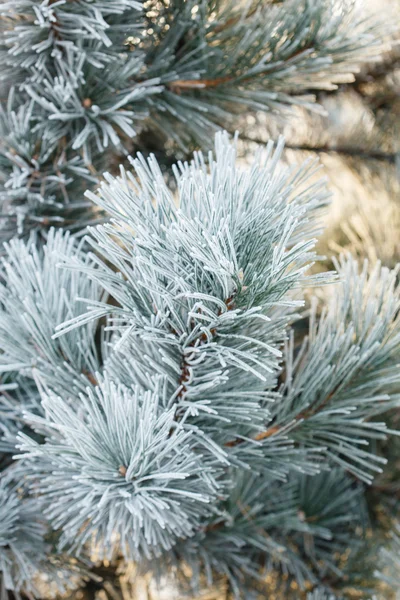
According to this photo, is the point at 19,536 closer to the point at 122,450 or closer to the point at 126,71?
the point at 122,450

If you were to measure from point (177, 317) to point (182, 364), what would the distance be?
0.12 ft

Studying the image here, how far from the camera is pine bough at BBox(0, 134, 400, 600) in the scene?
27 centimetres

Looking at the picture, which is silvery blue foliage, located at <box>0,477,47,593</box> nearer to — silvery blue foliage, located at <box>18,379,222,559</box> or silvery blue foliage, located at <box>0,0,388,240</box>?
silvery blue foliage, located at <box>18,379,222,559</box>

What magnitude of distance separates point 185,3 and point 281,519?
386mm

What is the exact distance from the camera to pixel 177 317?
0.89ft

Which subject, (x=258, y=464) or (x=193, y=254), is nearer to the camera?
(x=193, y=254)

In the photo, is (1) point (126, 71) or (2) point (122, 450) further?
(1) point (126, 71)

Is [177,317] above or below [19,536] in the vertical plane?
above

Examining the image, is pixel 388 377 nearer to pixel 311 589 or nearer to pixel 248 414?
pixel 248 414

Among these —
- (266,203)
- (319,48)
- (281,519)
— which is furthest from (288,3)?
(281,519)

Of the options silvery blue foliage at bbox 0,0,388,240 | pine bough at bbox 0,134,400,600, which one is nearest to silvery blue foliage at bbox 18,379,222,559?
pine bough at bbox 0,134,400,600

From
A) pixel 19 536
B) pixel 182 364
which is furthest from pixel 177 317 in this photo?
pixel 19 536

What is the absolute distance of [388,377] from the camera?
338 mm

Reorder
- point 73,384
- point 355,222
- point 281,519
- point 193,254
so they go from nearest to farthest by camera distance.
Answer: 1. point 193,254
2. point 73,384
3. point 281,519
4. point 355,222
